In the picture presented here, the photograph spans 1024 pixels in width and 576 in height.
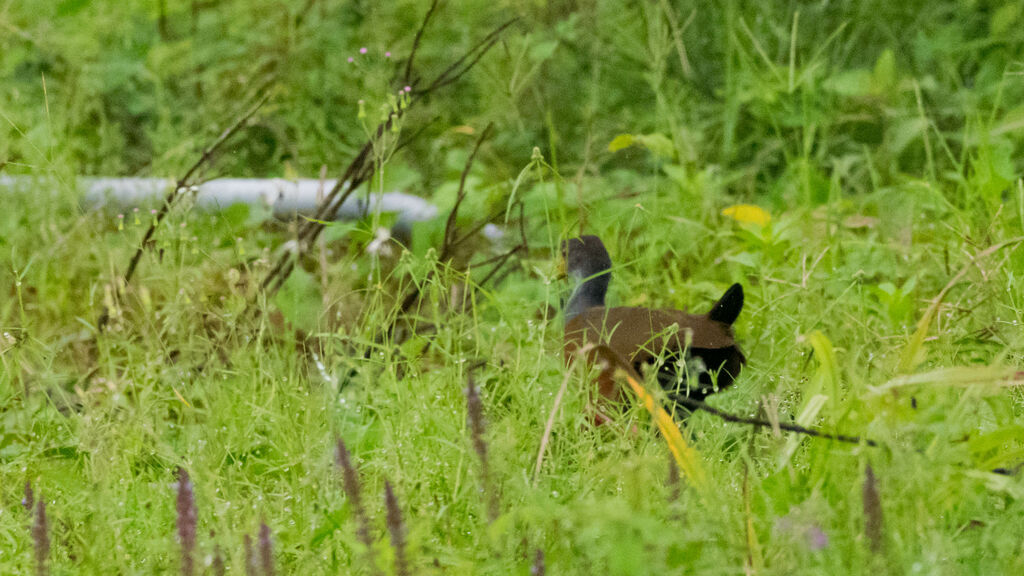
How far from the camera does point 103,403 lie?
1.74 meters

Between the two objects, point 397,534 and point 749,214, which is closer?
point 397,534

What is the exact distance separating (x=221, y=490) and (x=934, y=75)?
3402 millimetres

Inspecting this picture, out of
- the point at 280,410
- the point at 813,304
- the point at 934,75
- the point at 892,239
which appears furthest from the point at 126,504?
→ the point at 934,75

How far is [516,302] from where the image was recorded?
228cm

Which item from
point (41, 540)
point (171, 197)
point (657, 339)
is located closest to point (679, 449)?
point (657, 339)

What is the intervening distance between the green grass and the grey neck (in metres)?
0.05

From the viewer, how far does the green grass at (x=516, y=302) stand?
1.19 m

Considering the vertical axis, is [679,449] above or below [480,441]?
below

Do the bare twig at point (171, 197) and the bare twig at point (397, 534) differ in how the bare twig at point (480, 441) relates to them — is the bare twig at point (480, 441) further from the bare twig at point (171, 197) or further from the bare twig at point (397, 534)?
the bare twig at point (171, 197)

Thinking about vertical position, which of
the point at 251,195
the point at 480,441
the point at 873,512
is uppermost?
the point at 251,195

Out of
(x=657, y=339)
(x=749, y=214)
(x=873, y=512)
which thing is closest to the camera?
(x=873, y=512)

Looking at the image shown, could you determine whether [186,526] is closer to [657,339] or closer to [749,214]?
[657,339]

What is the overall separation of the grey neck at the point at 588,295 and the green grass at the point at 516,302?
0.05 m

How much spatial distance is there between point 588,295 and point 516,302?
0.38 m
